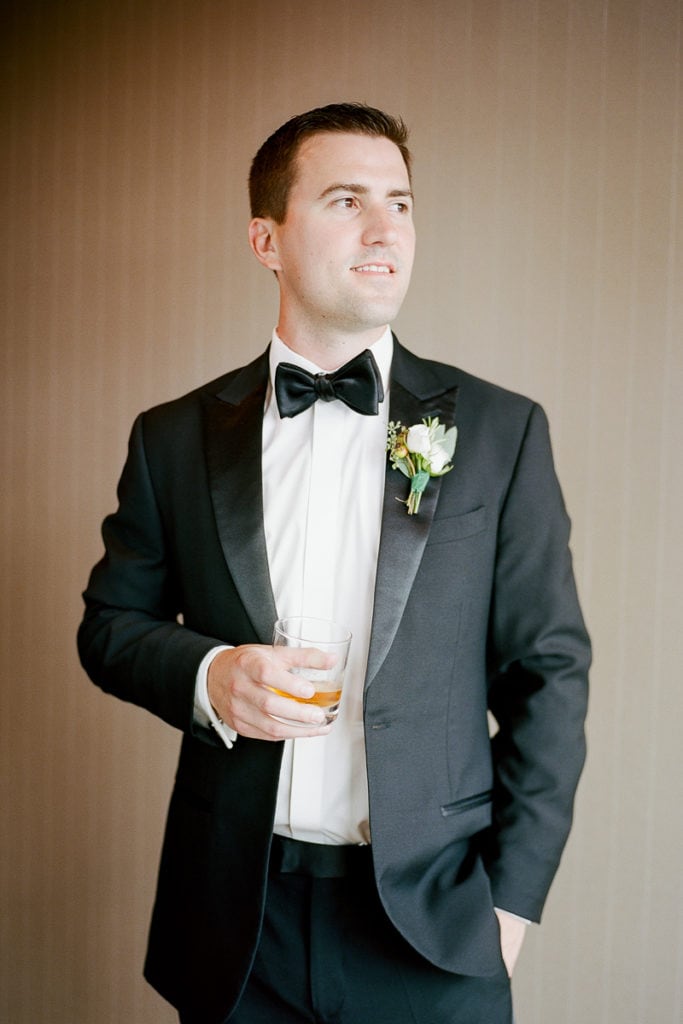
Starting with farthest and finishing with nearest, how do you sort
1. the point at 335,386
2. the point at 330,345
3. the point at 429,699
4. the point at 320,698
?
the point at 330,345, the point at 335,386, the point at 429,699, the point at 320,698

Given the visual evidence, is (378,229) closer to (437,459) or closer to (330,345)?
(330,345)

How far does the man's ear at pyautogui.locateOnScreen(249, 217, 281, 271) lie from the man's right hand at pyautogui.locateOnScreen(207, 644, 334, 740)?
0.87 meters

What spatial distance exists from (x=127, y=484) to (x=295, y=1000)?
104cm

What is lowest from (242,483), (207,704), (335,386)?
(207,704)

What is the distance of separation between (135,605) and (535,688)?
0.83m

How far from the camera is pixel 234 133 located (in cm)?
292

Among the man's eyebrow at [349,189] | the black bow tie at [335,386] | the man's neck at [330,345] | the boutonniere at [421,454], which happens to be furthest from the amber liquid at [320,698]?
the man's eyebrow at [349,189]

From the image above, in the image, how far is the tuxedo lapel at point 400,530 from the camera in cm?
167

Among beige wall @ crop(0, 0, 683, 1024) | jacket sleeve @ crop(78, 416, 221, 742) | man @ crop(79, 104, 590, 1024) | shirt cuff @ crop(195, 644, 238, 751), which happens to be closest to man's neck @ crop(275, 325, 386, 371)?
man @ crop(79, 104, 590, 1024)

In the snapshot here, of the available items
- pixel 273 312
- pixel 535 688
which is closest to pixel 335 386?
pixel 535 688

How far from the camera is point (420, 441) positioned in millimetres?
1730

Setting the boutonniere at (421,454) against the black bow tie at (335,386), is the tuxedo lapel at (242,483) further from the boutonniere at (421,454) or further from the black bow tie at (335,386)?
the boutonniere at (421,454)

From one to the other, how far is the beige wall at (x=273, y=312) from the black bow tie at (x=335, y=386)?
2.89 feet

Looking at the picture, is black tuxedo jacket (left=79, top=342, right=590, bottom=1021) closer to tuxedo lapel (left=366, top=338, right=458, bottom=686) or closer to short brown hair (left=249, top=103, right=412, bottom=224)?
tuxedo lapel (left=366, top=338, right=458, bottom=686)
